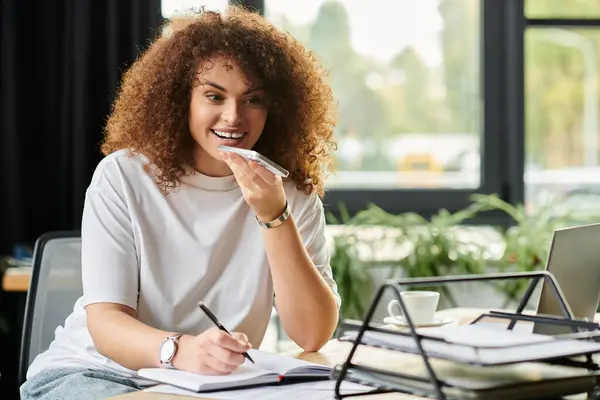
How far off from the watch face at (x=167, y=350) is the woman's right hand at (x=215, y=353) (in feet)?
0.16

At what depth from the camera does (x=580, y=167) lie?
371 centimetres

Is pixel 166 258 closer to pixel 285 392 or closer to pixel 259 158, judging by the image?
pixel 259 158

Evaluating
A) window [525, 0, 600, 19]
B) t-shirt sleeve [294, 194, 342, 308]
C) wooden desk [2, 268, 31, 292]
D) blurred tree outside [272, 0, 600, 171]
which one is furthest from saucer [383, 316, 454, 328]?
window [525, 0, 600, 19]

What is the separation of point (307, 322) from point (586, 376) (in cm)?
69

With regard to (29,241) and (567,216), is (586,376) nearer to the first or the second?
(567,216)

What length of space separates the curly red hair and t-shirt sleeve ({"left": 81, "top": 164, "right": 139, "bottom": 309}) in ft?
0.31

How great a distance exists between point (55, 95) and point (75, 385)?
2107 mm

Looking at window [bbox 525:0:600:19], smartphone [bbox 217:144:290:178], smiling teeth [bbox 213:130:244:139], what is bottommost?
smartphone [bbox 217:144:290:178]

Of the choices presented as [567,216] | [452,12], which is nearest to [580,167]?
[567,216]

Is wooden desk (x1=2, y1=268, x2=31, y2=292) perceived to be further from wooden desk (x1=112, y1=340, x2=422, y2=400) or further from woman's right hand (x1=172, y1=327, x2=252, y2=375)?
woman's right hand (x1=172, y1=327, x2=252, y2=375)

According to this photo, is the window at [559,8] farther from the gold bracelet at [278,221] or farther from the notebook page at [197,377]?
the notebook page at [197,377]

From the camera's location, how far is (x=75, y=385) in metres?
1.44

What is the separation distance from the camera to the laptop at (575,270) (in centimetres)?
127

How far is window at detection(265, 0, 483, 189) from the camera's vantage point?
145 inches
